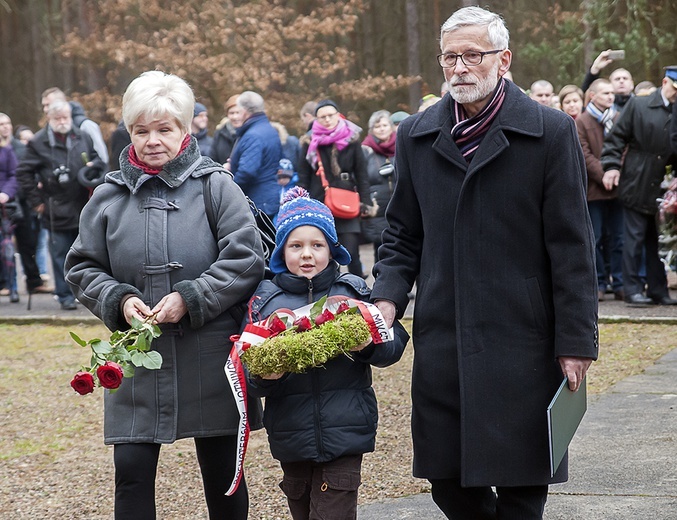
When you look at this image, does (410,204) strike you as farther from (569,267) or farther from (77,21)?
(77,21)

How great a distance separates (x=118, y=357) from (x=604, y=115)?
8.21m

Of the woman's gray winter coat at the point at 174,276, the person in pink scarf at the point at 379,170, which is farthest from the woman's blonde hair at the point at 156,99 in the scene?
the person in pink scarf at the point at 379,170

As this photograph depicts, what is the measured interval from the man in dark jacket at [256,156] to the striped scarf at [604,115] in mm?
3075

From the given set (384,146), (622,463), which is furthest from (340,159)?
(622,463)

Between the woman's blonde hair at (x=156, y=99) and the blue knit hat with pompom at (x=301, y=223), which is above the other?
the woman's blonde hair at (x=156, y=99)

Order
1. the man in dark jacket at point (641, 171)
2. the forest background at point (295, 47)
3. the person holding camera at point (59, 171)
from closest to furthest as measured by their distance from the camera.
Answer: the man in dark jacket at point (641, 171), the person holding camera at point (59, 171), the forest background at point (295, 47)

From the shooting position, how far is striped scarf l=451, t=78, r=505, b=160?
381 centimetres

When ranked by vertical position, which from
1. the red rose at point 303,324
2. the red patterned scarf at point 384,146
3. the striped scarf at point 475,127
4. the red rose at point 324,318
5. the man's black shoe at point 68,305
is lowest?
the man's black shoe at point 68,305

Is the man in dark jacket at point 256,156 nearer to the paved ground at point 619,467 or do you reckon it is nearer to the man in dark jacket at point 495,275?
the paved ground at point 619,467

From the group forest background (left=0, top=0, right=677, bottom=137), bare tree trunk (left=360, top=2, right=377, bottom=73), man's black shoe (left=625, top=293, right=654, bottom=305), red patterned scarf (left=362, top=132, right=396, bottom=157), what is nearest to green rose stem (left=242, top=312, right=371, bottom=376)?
man's black shoe (left=625, top=293, right=654, bottom=305)

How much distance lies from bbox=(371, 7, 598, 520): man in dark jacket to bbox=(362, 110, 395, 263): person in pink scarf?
300 inches

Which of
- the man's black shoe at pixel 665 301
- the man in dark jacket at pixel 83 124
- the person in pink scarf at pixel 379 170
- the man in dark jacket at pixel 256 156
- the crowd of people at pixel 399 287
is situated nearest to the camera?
the crowd of people at pixel 399 287

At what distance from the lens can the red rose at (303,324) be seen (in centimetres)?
401

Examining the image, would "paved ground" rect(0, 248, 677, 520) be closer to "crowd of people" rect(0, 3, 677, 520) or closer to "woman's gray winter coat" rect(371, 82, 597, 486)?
"crowd of people" rect(0, 3, 677, 520)
